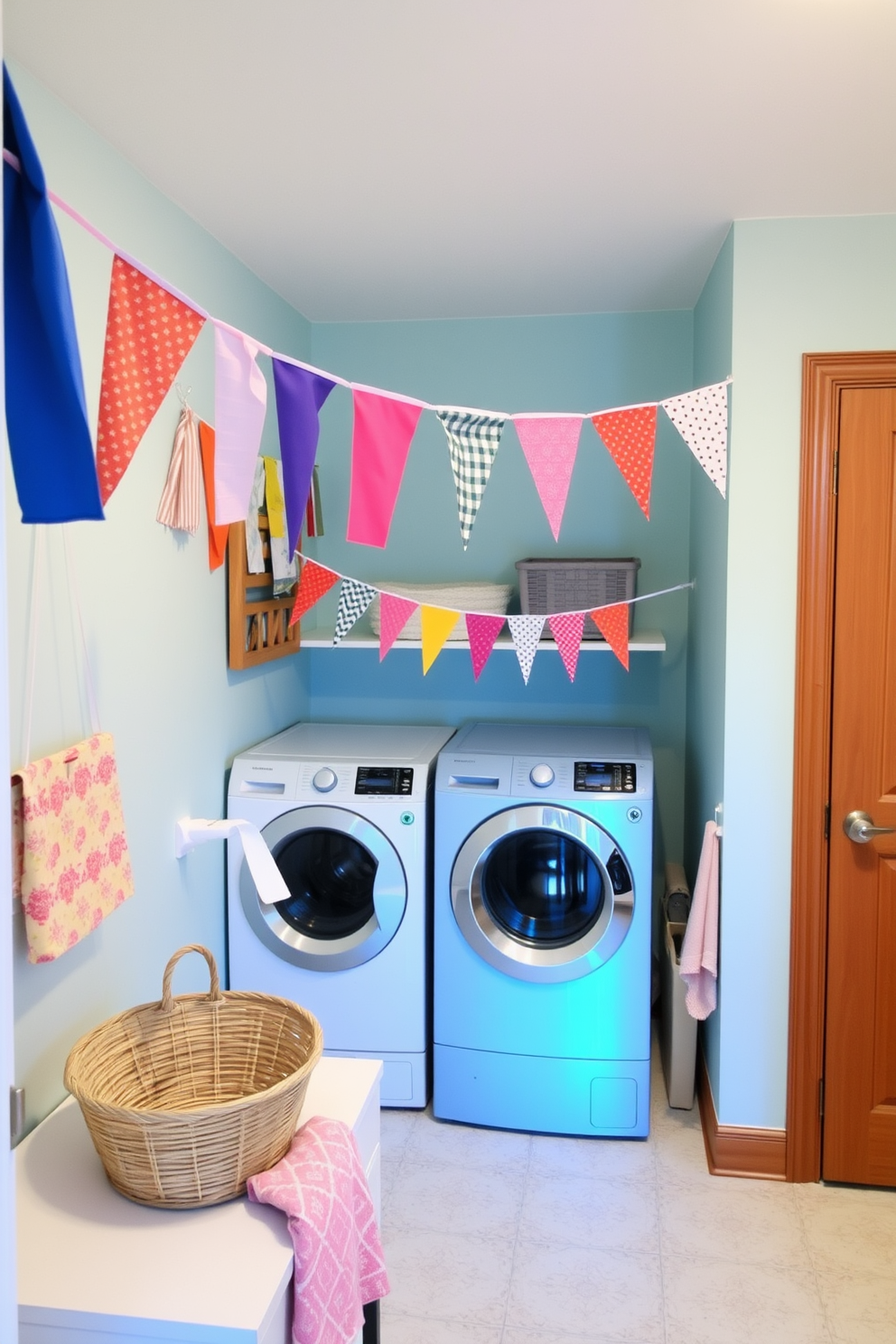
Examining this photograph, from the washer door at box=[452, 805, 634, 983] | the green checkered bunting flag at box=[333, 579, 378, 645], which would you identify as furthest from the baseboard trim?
the green checkered bunting flag at box=[333, 579, 378, 645]

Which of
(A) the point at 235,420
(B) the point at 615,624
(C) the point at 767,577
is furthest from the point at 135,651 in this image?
(C) the point at 767,577

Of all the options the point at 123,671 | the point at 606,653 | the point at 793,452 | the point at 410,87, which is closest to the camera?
the point at 410,87

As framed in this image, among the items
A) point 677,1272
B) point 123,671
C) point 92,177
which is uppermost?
point 92,177

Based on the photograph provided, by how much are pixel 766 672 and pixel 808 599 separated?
0.65ft

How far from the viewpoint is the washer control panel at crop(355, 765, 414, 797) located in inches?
116

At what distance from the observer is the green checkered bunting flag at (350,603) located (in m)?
2.83

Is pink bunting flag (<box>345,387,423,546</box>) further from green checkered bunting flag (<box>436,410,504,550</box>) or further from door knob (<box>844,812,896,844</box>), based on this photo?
door knob (<box>844,812,896,844</box>)

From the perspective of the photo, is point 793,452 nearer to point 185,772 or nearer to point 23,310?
point 185,772

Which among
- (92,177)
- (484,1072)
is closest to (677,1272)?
(484,1072)

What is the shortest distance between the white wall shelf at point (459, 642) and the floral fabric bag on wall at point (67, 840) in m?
1.04

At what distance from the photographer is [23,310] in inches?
44.9

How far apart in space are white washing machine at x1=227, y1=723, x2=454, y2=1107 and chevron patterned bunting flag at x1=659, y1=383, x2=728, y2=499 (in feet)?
4.00

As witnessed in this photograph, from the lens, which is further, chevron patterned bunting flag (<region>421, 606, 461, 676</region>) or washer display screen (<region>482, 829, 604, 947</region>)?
washer display screen (<region>482, 829, 604, 947</region>)

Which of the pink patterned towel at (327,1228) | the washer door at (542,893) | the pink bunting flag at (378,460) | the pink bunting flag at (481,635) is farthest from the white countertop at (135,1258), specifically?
the pink bunting flag at (481,635)
